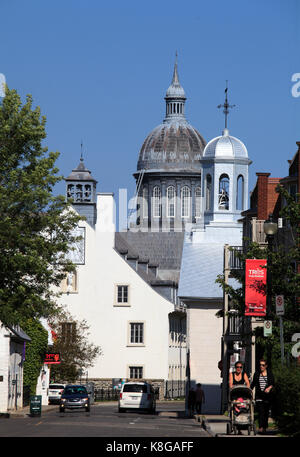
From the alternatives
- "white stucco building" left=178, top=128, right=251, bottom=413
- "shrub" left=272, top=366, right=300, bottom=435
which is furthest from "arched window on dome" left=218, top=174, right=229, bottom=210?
"shrub" left=272, top=366, right=300, bottom=435

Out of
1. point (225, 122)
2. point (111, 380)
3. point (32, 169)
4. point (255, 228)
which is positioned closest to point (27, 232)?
point (32, 169)

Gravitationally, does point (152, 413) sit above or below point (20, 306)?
below

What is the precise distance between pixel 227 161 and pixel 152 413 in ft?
97.0

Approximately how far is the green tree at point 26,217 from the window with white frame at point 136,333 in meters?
→ 55.8

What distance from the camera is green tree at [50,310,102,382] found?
86000 millimetres

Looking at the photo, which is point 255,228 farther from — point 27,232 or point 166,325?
point 166,325

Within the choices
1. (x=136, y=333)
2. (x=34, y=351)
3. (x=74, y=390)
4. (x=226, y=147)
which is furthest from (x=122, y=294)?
(x=74, y=390)

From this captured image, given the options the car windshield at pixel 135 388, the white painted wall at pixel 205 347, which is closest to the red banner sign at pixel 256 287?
the car windshield at pixel 135 388

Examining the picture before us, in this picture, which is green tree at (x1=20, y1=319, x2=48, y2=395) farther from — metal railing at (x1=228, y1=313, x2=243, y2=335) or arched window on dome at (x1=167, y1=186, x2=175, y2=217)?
arched window on dome at (x1=167, y1=186, x2=175, y2=217)

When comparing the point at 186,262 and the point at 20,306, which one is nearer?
the point at 20,306

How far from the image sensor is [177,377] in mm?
104062

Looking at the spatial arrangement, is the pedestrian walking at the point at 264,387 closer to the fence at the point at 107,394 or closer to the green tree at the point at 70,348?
the green tree at the point at 70,348

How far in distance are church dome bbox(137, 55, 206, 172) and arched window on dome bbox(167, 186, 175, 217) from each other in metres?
3.13

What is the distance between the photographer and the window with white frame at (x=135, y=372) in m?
99.0
